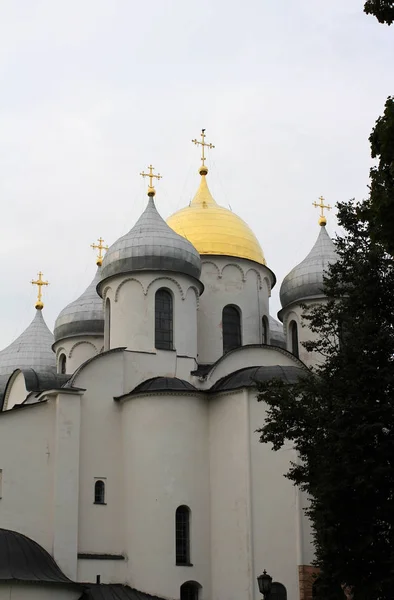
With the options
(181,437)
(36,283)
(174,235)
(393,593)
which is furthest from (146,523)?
(36,283)

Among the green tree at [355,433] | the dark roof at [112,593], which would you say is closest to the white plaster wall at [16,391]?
the dark roof at [112,593]

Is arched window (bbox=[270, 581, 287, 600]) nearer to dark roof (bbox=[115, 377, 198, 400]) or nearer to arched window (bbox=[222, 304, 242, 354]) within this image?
dark roof (bbox=[115, 377, 198, 400])

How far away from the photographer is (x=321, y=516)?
15.3 m

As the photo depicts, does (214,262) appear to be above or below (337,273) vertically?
above

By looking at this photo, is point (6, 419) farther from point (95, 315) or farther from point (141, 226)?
point (95, 315)

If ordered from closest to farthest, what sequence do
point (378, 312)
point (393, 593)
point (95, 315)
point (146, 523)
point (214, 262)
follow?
1. point (393, 593)
2. point (378, 312)
3. point (146, 523)
4. point (214, 262)
5. point (95, 315)

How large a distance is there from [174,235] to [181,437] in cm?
593

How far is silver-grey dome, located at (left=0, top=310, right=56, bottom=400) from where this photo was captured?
108 ft

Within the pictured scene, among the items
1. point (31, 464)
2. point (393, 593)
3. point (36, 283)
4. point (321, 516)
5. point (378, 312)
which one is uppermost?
point (36, 283)

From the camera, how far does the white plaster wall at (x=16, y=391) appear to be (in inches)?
1134

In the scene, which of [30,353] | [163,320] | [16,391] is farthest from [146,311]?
[30,353]

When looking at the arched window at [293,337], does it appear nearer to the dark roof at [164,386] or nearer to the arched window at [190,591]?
the dark roof at [164,386]

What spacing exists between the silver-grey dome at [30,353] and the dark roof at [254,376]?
32.5ft

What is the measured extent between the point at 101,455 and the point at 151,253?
18.6 ft
